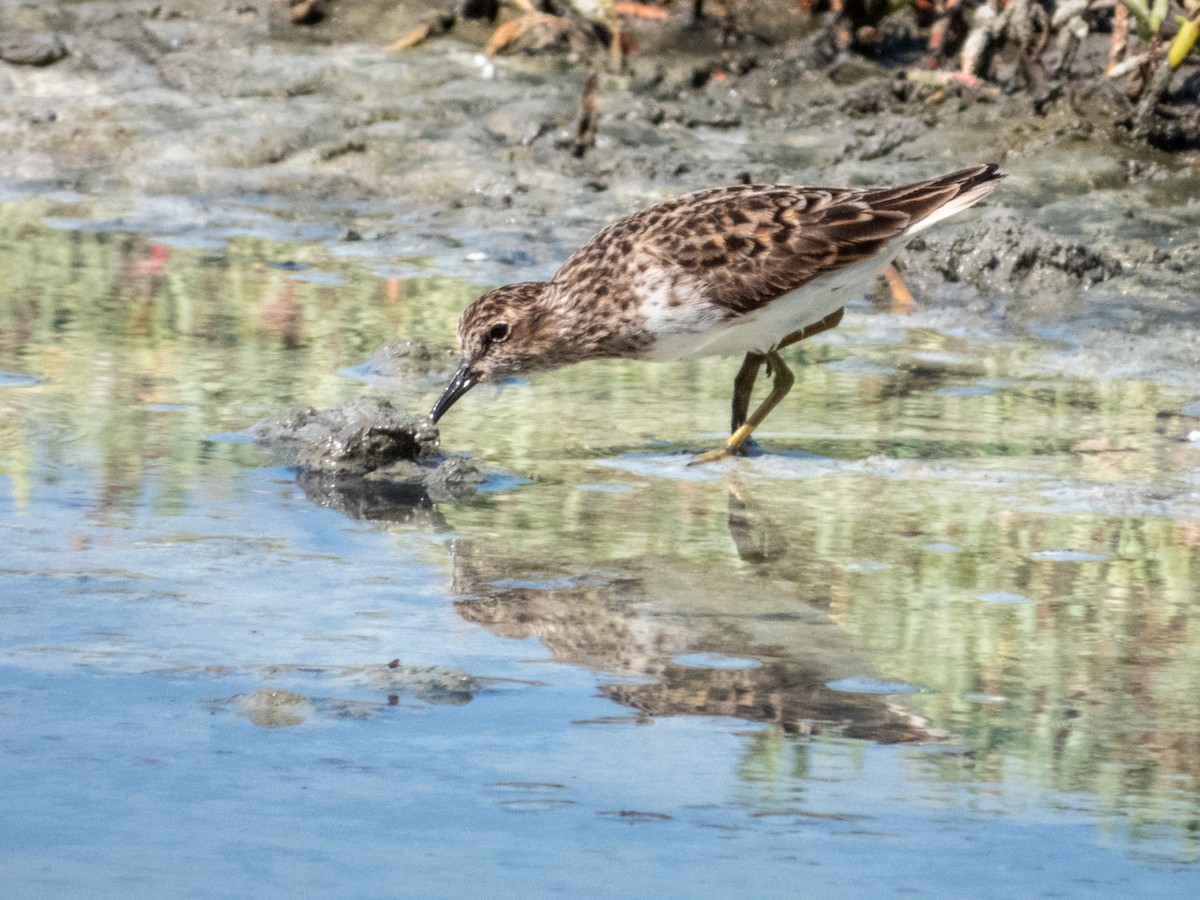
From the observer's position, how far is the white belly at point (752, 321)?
23.1 feet

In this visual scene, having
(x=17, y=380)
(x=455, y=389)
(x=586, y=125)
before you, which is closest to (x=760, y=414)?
(x=455, y=389)

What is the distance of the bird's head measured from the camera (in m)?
7.32

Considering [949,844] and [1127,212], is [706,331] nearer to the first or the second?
[949,844]

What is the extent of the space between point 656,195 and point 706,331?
4385 mm

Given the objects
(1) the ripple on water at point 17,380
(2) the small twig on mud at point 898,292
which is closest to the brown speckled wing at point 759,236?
(1) the ripple on water at point 17,380

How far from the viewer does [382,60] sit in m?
12.9

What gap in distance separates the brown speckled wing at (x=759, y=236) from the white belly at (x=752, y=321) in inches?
2.2

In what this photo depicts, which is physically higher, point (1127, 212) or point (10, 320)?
point (1127, 212)

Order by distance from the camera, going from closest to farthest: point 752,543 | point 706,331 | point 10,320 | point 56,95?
1. point 752,543
2. point 706,331
3. point 10,320
4. point 56,95

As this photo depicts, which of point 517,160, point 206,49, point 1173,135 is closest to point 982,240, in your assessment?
point 1173,135

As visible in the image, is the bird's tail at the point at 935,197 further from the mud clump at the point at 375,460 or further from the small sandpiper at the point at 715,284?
the mud clump at the point at 375,460

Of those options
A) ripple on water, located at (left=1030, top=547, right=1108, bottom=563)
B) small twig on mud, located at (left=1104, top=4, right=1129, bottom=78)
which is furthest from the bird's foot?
small twig on mud, located at (left=1104, top=4, right=1129, bottom=78)

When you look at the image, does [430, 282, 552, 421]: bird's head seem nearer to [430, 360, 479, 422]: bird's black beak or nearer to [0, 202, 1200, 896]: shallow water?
[430, 360, 479, 422]: bird's black beak

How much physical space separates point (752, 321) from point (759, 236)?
31 centimetres
